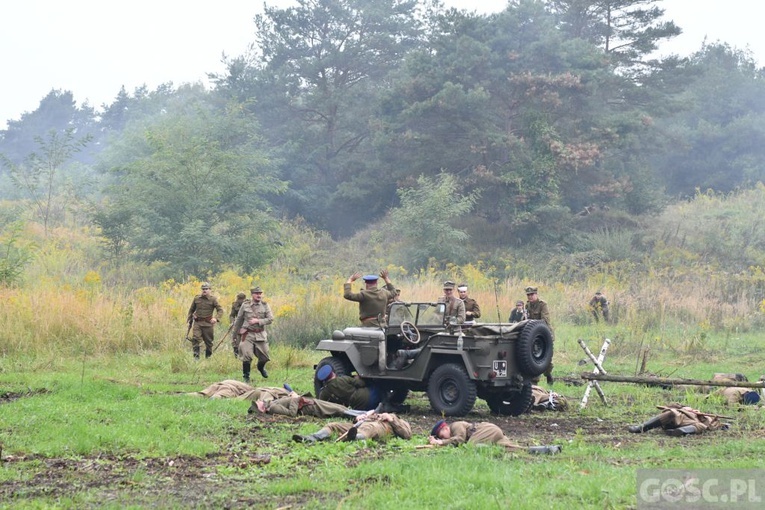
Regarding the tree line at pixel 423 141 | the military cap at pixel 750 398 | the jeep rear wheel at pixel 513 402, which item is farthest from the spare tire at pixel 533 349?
the tree line at pixel 423 141

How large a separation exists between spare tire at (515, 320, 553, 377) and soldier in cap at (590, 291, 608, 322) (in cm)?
1381

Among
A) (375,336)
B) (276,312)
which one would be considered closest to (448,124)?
(276,312)

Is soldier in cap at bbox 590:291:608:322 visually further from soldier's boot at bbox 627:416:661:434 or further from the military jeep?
soldier's boot at bbox 627:416:661:434

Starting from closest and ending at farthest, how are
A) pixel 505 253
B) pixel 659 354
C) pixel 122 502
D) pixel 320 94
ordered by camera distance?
pixel 122 502 → pixel 659 354 → pixel 505 253 → pixel 320 94

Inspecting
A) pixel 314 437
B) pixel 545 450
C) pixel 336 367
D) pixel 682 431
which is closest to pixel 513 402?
pixel 336 367

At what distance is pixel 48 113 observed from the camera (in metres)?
99.2

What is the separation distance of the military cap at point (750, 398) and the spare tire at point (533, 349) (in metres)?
3.11

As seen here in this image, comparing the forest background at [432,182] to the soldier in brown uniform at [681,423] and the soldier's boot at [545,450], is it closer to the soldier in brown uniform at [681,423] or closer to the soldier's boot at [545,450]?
the soldier in brown uniform at [681,423]

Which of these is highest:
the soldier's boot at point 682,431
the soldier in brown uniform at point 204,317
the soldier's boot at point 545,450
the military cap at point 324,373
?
the soldier in brown uniform at point 204,317

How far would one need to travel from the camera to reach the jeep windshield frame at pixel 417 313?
570 inches

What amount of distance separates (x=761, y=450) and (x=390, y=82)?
4274 centimetres

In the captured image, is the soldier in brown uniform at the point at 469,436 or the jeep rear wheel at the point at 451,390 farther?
the jeep rear wheel at the point at 451,390

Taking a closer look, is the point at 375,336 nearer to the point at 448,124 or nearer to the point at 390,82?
the point at 448,124
